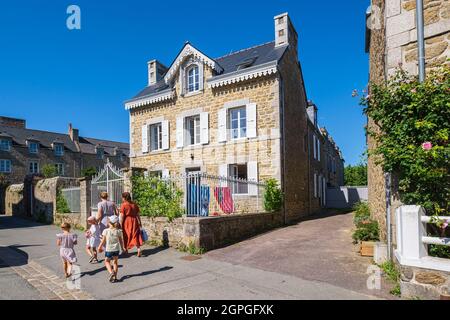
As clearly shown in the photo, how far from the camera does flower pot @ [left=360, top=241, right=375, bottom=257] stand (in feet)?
20.9

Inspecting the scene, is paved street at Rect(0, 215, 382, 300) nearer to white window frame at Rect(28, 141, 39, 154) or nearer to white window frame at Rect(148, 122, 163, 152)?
white window frame at Rect(148, 122, 163, 152)

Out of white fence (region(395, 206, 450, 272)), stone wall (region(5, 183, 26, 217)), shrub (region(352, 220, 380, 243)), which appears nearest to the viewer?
white fence (region(395, 206, 450, 272))

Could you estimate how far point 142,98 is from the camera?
16422mm

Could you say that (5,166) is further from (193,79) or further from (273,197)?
(273,197)

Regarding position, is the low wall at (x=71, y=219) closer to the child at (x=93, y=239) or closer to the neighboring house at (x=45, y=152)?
the child at (x=93, y=239)

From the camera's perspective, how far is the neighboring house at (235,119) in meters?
12.4

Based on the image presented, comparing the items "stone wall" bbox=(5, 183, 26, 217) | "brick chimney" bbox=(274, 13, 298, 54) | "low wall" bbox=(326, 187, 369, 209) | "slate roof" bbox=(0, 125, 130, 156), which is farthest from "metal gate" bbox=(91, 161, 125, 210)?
"slate roof" bbox=(0, 125, 130, 156)

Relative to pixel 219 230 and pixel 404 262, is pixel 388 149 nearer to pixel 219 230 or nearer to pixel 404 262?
pixel 404 262

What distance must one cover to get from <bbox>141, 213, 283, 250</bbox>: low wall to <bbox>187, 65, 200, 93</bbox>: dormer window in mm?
7951

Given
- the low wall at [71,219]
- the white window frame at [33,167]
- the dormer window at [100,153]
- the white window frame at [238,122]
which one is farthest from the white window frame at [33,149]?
the white window frame at [238,122]

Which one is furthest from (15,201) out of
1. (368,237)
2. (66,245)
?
(368,237)

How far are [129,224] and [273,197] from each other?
19.3 ft

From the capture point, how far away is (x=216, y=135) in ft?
44.7

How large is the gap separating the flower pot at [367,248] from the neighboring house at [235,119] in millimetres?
5591
